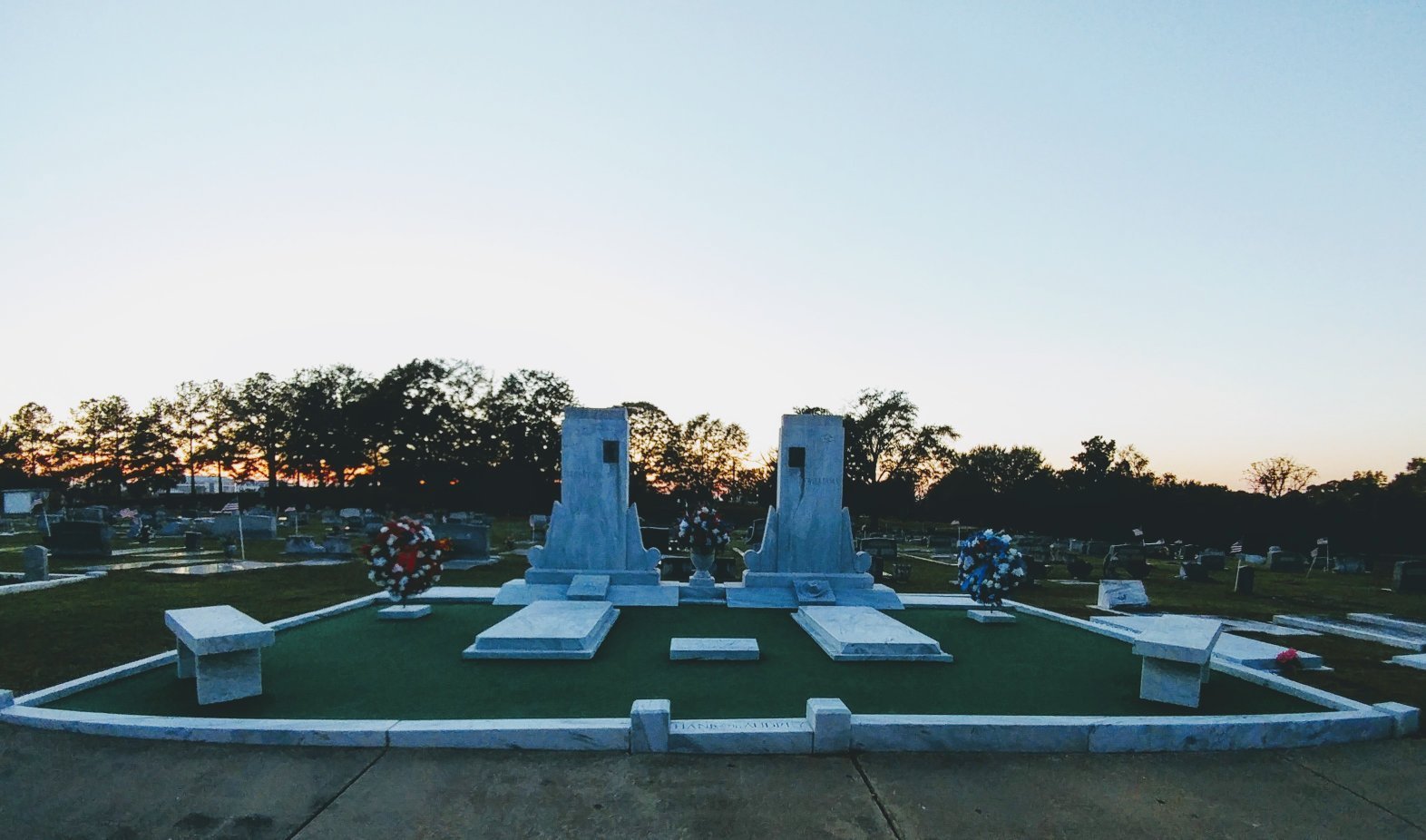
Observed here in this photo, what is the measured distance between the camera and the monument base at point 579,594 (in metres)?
11.0

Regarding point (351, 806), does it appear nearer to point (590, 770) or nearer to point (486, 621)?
point (590, 770)

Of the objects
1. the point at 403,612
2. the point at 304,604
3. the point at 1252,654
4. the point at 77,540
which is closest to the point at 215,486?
the point at 77,540

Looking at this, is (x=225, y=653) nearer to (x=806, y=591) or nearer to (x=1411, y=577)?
(x=806, y=591)

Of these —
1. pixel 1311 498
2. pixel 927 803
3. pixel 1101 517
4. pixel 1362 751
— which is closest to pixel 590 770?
pixel 927 803

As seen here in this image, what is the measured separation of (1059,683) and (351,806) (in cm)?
664

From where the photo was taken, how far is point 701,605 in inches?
440

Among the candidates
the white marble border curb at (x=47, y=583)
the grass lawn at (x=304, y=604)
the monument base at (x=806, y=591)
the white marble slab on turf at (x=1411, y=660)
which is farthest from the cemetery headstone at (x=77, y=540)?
the white marble slab on turf at (x=1411, y=660)

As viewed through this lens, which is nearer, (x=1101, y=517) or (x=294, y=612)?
(x=294, y=612)

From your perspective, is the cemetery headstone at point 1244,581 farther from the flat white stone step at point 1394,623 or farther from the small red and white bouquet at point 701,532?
the small red and white bouquet at point 701,532

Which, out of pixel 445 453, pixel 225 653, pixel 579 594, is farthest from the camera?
pixel 445 453

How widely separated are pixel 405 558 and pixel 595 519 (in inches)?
130

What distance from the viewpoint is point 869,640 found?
7.86 metres

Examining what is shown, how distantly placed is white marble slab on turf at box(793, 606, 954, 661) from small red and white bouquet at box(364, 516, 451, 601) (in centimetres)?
581

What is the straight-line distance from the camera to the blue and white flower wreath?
389 inches
